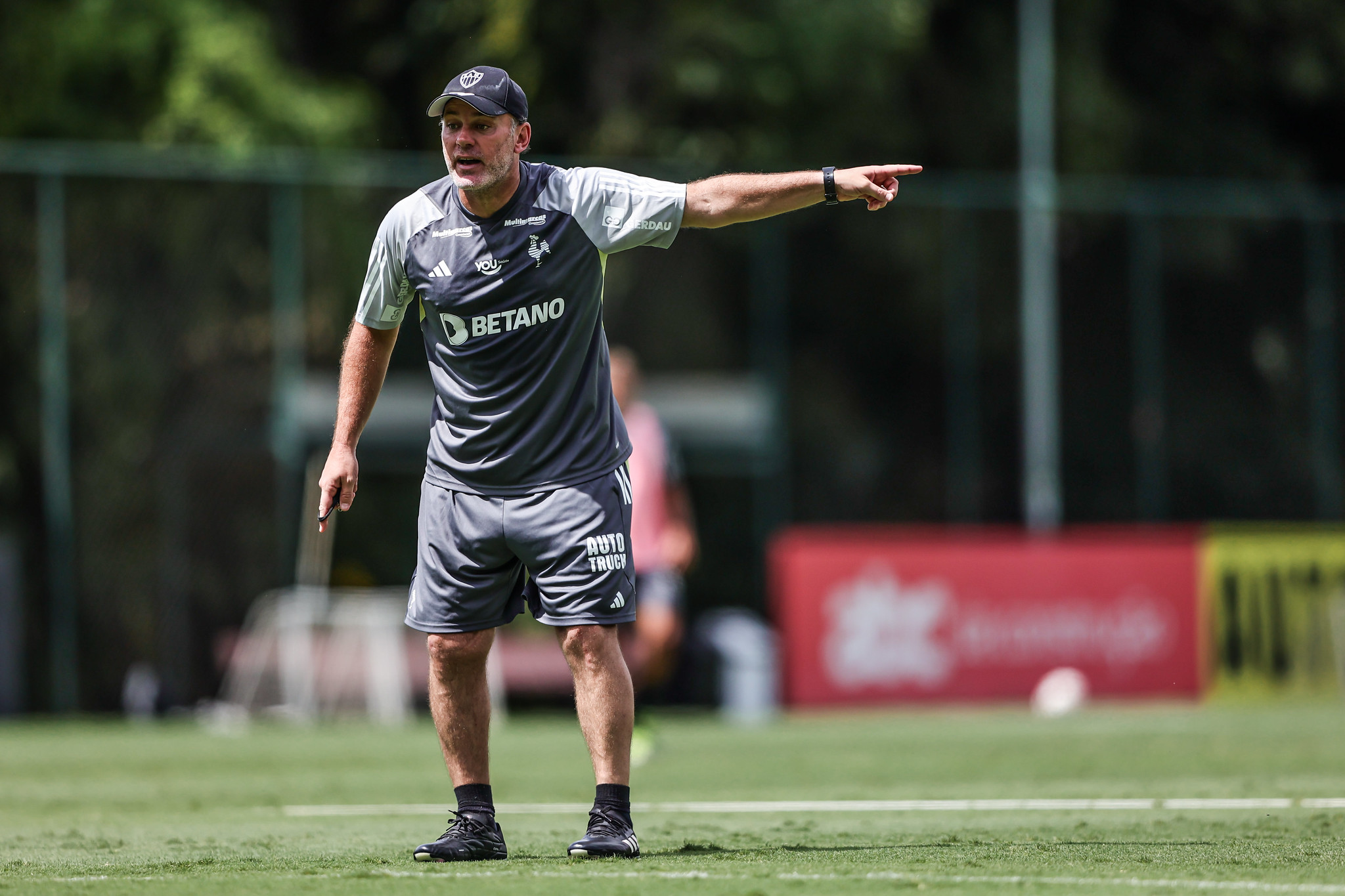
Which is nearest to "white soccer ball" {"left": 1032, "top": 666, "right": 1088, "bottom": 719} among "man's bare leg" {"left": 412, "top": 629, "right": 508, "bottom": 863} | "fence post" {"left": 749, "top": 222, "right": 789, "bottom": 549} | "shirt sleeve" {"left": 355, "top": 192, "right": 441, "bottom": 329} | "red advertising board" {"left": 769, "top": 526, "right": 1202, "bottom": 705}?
"red advertising board" {"left": 769, "top": 526, "right": 1202, "bottom": 705}

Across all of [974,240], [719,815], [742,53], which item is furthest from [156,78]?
[719,815]

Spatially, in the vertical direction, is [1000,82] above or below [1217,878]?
above

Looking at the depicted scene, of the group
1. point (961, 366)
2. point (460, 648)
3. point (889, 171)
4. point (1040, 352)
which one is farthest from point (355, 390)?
point (1040, 352)

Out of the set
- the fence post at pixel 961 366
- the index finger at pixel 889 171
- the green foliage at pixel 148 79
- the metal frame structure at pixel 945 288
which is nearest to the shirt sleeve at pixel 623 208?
the index finger at pixel 889 171

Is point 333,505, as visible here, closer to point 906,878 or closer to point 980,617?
point 906,878

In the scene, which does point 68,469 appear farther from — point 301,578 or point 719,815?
point 719,815

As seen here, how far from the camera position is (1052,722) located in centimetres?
1462

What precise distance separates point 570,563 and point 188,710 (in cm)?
1205

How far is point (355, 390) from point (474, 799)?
130 centimetres

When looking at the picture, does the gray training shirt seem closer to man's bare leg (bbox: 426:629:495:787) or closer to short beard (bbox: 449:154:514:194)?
short beard (bbox: 449:154:514:194)

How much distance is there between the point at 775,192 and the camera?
6.07 meters

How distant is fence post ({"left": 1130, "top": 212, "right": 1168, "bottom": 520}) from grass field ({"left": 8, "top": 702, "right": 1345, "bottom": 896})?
626 cm

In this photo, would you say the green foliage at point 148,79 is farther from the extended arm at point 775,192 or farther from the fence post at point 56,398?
the extended arm at point 775,192

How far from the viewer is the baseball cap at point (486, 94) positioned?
6.02m
